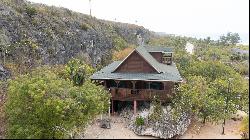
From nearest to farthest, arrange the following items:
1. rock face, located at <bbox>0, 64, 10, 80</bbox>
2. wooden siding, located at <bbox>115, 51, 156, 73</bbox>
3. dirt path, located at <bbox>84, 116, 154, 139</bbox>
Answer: dirt path, located at <bbox>84, 116, 154, 139</bbox>
wooden siding, located at <bbox>115, 51, 156, 73</bbox>
rock face, located at <bbox>0, 64, 10, 80</bbox>

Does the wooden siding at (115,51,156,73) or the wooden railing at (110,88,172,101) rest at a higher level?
the wooden siding at (115,51,156,73)

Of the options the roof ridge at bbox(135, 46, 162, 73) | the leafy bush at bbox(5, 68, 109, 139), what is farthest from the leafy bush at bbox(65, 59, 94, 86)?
the leafy bush at bbox(5, 68, 109, 139)

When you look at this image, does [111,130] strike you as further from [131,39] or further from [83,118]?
[131,39]

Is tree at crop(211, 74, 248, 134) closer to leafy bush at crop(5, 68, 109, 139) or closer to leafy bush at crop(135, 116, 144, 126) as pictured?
leafy bush at crop(135, 116, 144, 126)

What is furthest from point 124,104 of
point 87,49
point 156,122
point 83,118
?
point 87,49

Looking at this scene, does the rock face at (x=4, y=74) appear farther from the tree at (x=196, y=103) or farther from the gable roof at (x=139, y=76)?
the tree at (x=196, y=103)

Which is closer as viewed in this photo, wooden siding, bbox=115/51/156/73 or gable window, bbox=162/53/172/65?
wooden siding, bbox=115/51/156/73

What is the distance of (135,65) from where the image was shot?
34281 millimetres

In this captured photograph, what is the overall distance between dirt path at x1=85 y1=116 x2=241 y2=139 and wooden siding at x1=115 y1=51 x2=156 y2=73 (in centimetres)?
500

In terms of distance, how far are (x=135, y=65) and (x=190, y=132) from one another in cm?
838

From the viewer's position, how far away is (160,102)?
32.2 meters

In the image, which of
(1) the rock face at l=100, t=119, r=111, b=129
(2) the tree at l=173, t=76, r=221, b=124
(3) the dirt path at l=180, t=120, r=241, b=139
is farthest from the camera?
(1) the rock face at l=100, t=119, r=111, b=129

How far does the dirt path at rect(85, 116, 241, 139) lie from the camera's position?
27.8m

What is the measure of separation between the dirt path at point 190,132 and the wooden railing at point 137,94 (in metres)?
2.41
